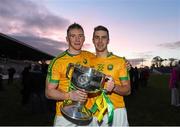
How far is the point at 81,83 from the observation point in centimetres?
421

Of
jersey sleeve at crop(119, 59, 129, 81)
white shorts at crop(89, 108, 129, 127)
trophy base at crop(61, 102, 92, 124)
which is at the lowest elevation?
white shorts at crop(89, 108, 129, 127)

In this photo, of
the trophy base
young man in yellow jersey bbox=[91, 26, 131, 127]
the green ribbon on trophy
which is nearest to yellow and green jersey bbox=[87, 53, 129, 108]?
young man in yellow jersey bbox=[91, 26, 131, 127]

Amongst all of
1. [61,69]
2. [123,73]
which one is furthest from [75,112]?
[123,73]

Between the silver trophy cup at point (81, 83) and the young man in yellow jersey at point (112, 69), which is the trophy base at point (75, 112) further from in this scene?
the young man in yellow jersey at point (112, 69)

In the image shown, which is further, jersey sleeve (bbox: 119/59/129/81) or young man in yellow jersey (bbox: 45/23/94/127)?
jersey sleeve (bbox: 119/59/129/81)

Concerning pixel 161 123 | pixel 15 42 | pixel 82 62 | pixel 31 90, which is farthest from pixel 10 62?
pixel 82 62

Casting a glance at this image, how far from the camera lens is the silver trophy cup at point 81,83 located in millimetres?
4207

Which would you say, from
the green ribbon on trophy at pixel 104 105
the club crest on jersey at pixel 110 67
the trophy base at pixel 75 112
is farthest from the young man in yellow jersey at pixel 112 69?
the trophy base at pixel 75 112

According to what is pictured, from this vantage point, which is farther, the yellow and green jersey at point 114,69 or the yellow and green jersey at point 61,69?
the yellow and green jersey at point 114,69

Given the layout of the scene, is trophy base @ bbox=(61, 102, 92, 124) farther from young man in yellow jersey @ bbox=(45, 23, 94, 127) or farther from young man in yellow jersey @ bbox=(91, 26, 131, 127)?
young man in yellow jersey @ bbox=(91, 26, 131, 127)

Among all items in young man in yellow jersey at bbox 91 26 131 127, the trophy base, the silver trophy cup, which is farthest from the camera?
young man in yellow jersey at bbox 91 26 131 127

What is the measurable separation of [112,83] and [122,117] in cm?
65

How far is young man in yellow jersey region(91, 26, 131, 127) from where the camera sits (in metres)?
4.72

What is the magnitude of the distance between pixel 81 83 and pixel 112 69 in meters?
0.68
